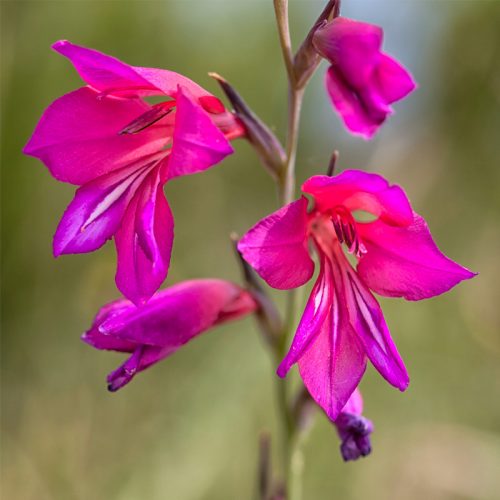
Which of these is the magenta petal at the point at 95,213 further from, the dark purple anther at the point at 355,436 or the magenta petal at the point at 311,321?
the dark purple anther at the point at 355,436

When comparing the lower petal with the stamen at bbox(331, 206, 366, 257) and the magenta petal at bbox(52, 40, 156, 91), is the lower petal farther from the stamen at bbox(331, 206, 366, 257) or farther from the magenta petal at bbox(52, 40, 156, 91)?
the magenta petal at bbox(52, 40, 156, 91)

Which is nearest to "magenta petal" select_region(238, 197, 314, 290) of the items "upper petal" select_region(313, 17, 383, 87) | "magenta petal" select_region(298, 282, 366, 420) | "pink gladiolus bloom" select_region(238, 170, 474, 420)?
"pink gladiolus bloom" select_region(238, 170, 474, 420)

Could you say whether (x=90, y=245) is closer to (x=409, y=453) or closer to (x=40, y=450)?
(x=40, y=450)

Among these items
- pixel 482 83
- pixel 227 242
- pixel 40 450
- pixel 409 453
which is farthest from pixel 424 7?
pixel 40 450

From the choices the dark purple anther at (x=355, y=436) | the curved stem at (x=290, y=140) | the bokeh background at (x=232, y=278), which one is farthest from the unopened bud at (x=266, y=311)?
the bokeh background at (x=232, y=278)

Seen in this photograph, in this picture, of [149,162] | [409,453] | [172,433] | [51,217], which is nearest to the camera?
[149,162]

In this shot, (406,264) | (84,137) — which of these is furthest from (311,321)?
(84,137)
